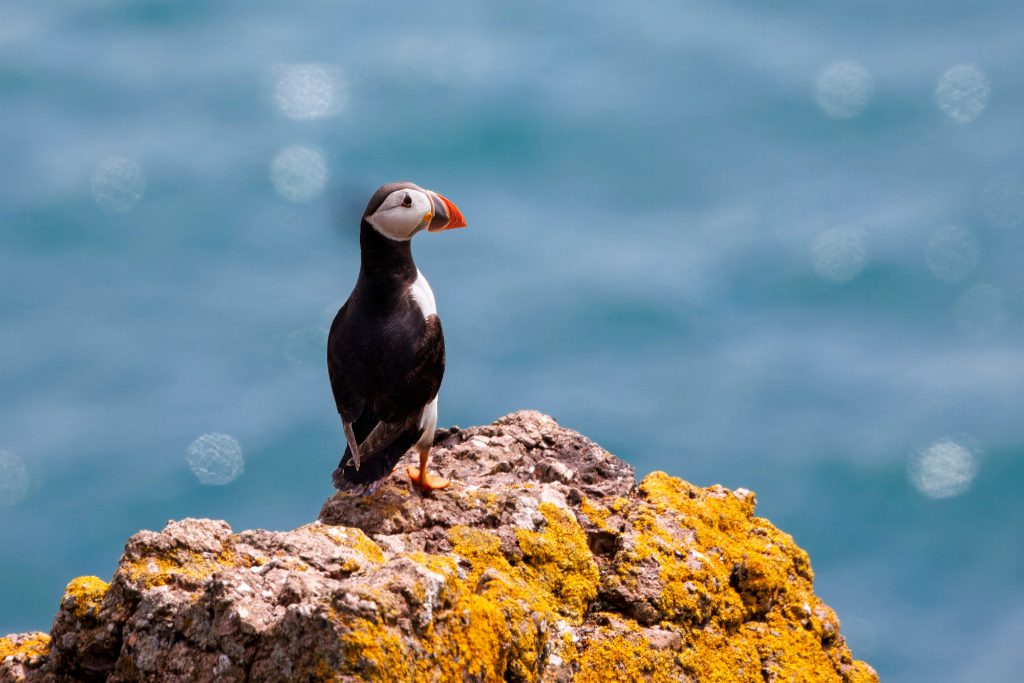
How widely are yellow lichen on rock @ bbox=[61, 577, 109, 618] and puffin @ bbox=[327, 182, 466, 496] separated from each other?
1.92m

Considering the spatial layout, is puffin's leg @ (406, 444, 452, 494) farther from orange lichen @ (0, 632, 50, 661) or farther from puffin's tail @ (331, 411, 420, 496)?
orange lichen @ (0, 632, 50, 661)

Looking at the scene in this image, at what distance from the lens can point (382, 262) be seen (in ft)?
24.3

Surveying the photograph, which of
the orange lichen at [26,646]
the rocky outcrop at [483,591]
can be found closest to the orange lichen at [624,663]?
the rocky outcrop at [483,591]

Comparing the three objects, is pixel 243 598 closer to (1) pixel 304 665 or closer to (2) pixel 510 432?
(1) pixel 304 665

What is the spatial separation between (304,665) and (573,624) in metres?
1.77

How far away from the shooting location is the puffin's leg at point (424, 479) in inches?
262

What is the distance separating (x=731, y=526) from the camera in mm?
6961

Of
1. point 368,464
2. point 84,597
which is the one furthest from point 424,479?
point 84,597

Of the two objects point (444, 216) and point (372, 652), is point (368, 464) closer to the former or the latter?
point (444, 216)

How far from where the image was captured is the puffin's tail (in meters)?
6.66

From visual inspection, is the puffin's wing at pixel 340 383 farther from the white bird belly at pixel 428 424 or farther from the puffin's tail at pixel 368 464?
the white bird belly at pixel 428 424

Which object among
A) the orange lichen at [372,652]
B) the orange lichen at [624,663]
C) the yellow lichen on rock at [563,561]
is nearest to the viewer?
the orange lichen at [372,652]

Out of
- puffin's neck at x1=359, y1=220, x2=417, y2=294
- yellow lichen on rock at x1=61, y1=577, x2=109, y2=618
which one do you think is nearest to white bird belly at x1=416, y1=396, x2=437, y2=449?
puffin's neck at x1=359, y1=220, x2=417, y2=294

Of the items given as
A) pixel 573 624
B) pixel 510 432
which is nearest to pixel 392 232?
pixel 510 432
